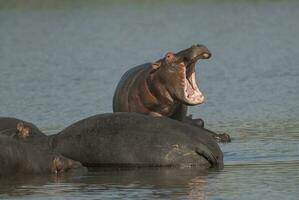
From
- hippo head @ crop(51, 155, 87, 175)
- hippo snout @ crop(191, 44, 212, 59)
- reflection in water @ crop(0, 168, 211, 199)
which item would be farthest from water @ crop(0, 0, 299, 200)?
hippo snout @ crop(191, 44, 212, 59)

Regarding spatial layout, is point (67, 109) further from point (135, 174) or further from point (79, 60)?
point (79, 60)

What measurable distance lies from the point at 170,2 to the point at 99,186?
149 feet

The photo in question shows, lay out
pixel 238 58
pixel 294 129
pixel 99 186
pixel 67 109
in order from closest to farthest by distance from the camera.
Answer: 1. pixel 99 186
2. pixel 294 129
3. pixel 67 109
4. pixel 238 58

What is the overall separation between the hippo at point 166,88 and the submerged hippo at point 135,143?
1262mm

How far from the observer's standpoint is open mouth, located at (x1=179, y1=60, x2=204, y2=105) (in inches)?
536

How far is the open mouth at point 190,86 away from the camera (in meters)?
13.6

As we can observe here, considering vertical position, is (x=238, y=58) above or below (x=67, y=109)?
above

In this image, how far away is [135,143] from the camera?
12.2 m

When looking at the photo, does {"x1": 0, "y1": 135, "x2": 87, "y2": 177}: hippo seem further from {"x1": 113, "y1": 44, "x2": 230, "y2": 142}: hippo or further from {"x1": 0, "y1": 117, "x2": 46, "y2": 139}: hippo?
{"x1": 113, "y1": 44, "x2": 230, "y2": 142}: hippo

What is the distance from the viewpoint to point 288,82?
65.9 feet

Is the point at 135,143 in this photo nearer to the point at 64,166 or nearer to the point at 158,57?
the point at 64,166

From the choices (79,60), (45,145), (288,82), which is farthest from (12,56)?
(45,145)

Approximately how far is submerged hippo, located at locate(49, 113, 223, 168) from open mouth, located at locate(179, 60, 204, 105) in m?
1.22

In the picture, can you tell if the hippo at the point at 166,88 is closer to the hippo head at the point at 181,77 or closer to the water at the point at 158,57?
the hippo head at the point at 181,77
